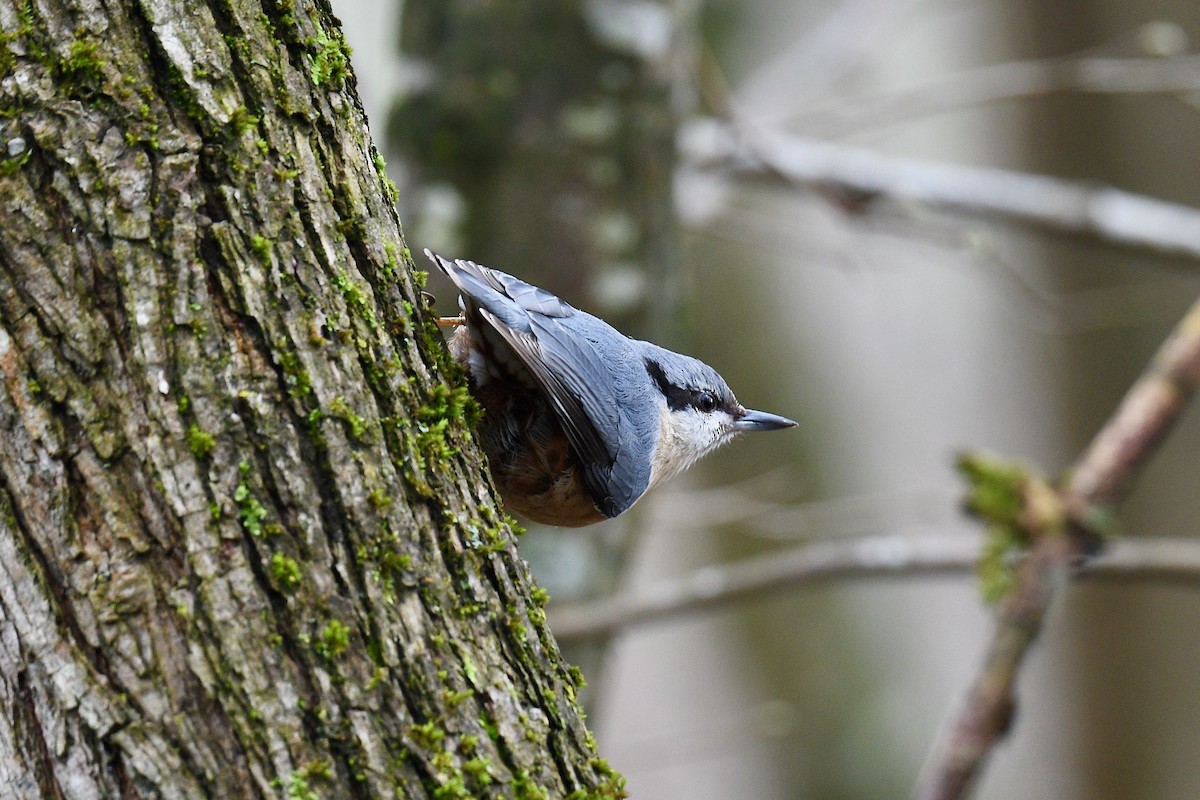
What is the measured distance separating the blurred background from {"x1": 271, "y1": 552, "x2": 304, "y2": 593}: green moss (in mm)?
2292

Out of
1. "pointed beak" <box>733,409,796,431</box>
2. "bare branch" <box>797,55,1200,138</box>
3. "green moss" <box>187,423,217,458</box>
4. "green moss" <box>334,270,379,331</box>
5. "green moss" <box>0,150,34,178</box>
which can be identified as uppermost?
"bare branch" <box>797,55,1200,138</box>

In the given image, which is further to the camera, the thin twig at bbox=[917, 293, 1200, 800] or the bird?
the thin twig at bbox=[917, 293, 1200, 800]

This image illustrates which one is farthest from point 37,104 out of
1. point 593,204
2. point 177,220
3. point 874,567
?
point 874,567

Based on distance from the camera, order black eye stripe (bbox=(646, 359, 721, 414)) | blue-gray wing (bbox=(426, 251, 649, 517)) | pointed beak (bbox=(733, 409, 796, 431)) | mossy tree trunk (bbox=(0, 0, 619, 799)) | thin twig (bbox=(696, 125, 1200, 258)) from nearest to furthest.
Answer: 1. mossy tree trunk (bbox=(0, 0, 619, 799))
2. blue-gray wing (bbox=(426, 251, 649, 517))
3. black eye stripe (bbox=(646, 359, 721, 414))
4. pointed beak (bbox=(733, 409, 796, 431))
5. thin twig (bbox=(696, 125, 1200, 258))

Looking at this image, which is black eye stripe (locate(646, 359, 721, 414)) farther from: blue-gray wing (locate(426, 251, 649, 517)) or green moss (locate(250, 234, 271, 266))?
green moss (locate(250, 234, 271, 266))

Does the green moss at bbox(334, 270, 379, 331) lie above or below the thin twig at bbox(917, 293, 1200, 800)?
below

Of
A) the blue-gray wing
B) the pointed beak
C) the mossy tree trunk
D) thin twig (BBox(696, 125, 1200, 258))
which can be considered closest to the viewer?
the mossy tree trunk

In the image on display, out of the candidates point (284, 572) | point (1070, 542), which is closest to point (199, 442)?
point (284, 572)

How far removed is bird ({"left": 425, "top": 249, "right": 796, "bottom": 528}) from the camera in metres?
1.88

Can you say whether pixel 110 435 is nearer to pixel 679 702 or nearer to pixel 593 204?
pixel 593 204

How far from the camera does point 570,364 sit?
6.48 ft

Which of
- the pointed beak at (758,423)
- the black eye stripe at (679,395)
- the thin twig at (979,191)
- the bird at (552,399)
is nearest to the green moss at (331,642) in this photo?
the bird at (552,399)

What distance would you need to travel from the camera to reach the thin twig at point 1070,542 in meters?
2.96

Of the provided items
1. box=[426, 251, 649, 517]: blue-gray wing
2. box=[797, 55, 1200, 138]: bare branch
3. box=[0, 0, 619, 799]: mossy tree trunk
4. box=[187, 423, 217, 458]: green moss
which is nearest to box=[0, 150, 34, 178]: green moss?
box=[0, 0, 619, 799]: mossy tree trunk
